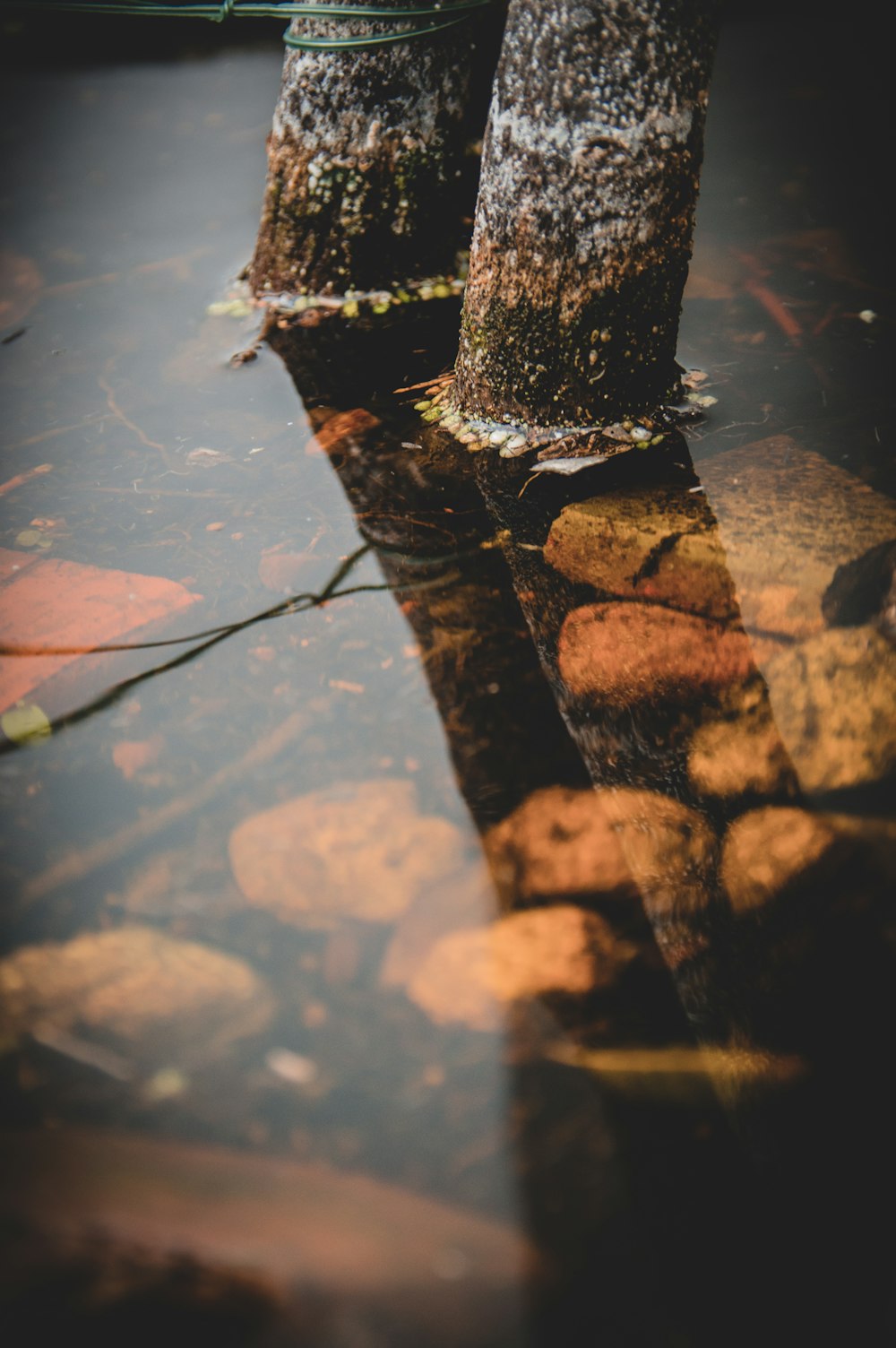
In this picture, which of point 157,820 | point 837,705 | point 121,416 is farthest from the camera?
point 121,416

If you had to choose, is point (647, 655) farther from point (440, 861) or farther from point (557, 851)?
point (440, 861)

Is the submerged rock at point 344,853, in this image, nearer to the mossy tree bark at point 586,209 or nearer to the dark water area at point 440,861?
the dark water area at point 440,861

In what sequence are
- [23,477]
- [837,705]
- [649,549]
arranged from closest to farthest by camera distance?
[837,705] < [649,549] < [23,477]

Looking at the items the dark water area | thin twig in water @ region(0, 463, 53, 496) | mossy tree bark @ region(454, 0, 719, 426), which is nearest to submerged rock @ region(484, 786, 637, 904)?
the dark water area

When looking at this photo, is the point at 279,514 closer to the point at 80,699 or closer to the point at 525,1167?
the point at 80,699

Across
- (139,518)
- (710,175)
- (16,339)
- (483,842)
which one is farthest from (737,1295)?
(710,175)

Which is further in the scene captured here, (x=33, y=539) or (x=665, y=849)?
(x=33, y=539)

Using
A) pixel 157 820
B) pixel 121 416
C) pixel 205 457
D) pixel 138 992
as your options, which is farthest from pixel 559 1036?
pixel 121 416
